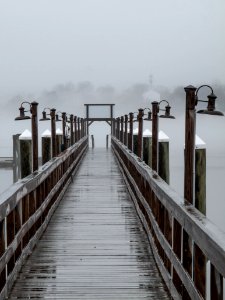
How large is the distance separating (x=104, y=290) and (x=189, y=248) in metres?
1.28

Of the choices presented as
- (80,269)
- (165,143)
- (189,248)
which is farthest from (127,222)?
(165,143)

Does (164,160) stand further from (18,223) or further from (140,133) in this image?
(18,223)

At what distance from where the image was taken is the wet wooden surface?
600 cm

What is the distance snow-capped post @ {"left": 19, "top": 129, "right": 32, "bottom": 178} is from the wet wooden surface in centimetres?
291

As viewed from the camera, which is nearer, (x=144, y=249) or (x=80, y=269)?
(x=80, y=269)

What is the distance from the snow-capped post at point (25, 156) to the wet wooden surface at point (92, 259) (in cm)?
291

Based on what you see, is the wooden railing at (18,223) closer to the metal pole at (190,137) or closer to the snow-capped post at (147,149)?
the metal pole at (190,137)

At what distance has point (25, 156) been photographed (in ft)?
49.5

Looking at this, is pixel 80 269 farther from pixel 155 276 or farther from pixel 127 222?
pixel 127 222

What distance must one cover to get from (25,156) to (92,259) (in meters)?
8.03

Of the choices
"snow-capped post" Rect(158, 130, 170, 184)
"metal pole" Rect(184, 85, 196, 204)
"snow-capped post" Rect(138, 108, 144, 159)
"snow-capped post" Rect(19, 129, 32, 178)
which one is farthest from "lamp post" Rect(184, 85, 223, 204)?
"snow-capped post" Rect(19, 129, 32, 178)

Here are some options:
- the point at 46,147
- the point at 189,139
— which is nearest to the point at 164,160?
the point at 46,147

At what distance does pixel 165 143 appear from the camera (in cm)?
1628

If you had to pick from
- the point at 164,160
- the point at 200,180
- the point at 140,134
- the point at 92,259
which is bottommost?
the point at 92,259
